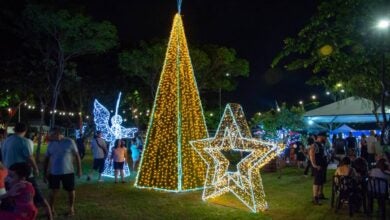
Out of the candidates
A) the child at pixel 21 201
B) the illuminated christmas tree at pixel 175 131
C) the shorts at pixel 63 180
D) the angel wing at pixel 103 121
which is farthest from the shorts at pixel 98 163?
the child at pixel 21 201

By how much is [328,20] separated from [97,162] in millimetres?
9069

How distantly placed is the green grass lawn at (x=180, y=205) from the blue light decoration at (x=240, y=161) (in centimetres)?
31

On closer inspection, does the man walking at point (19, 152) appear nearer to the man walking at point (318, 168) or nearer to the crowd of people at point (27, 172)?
the crowd of people at point (27, 172)

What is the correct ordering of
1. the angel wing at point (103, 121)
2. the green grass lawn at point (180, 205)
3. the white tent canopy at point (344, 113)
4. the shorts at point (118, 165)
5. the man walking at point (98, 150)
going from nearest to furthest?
1. the green grass lawn at point (180, 205)
2. the man walking at point (98, 150)
3. the shorts at point (118, 165)
4. the angel wing at point (103, 121)
5. the white tent canopy at point (344, 113)

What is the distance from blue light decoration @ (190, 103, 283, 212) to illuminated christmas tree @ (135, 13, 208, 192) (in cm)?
148

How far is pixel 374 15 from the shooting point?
278 inches

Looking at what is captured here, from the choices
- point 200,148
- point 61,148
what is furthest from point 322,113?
point 61,148

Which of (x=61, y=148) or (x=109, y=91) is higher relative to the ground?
(x=109, y=91)

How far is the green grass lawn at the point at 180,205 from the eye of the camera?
9148 mm

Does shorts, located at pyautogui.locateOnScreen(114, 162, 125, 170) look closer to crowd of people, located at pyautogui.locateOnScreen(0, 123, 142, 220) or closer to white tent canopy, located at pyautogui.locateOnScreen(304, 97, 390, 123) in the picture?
crowd of people, located at pyautogui.locateOnScreen(0, 123, 142, 220)

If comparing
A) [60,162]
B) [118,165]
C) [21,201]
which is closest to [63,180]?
[60,162]

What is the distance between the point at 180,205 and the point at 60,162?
3017 mm

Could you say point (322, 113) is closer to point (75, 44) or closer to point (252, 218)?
point (75, 44)

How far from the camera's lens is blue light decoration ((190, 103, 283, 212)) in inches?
380
